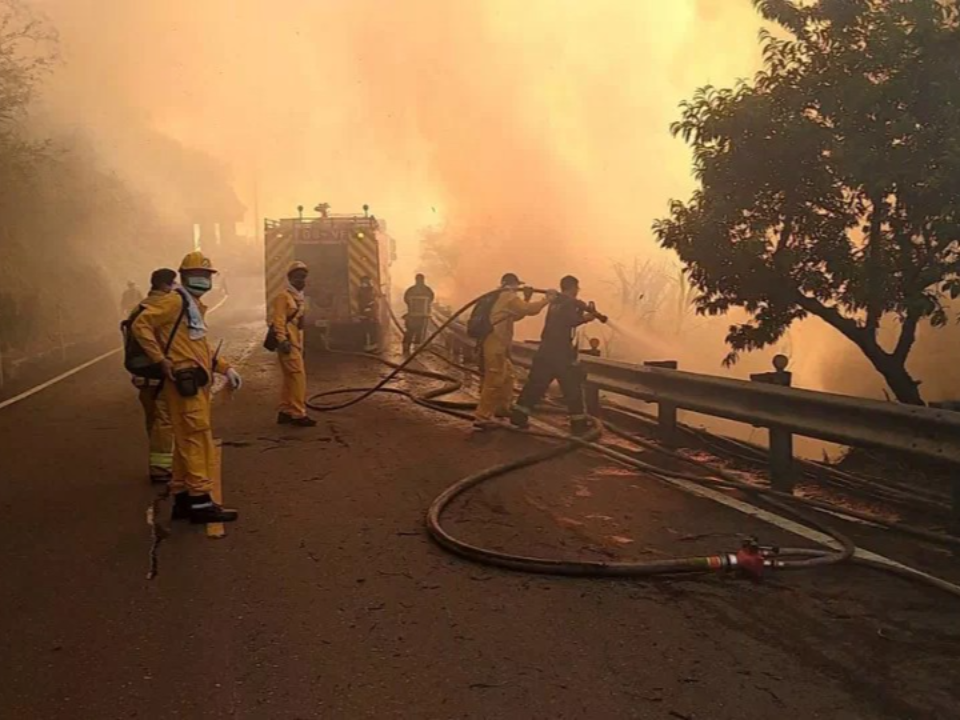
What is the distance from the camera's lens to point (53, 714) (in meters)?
2.95

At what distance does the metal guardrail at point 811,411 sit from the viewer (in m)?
4.85

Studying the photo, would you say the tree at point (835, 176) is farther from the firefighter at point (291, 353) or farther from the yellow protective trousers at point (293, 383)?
the yellow protective trousers at point (293, 383)

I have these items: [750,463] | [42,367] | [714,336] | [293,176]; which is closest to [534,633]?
[750,463]

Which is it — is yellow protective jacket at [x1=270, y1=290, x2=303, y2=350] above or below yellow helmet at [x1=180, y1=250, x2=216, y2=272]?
below

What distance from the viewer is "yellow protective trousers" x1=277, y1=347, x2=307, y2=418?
8.74m

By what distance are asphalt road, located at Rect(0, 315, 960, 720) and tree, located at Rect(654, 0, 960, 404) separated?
4.40 meters

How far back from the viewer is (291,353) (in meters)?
8.76

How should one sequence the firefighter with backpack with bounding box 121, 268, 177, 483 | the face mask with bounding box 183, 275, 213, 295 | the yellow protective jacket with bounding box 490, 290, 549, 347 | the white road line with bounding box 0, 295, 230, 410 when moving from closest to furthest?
the face mask with bounding box 183, 275, 213, 295 < the firefighter with backpack with bounding box 121, 268, 177, 483 < the yellow protective jacket with bounding box 490, 290, 549, 347 < the white road line with bounding box 0, 295, 230, 410

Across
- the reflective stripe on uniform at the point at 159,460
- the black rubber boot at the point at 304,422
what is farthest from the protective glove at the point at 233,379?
the black rubber boot at the point at 304,422

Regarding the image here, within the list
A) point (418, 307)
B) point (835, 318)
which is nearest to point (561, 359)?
point (835, 318)

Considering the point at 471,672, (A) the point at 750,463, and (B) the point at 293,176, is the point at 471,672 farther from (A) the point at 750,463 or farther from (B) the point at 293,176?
(B) the point at 293,176

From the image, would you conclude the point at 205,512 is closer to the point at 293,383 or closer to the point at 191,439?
the point at 191,439

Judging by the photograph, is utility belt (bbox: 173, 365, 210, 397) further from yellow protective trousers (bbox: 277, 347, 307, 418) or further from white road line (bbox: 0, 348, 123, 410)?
white road line (bbox: 0, 348, 123, 410)

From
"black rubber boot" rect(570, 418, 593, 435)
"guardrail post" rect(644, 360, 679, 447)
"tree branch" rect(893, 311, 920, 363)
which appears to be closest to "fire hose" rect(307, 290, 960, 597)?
"guardrail post" rect(644, 360, 679, 447)
